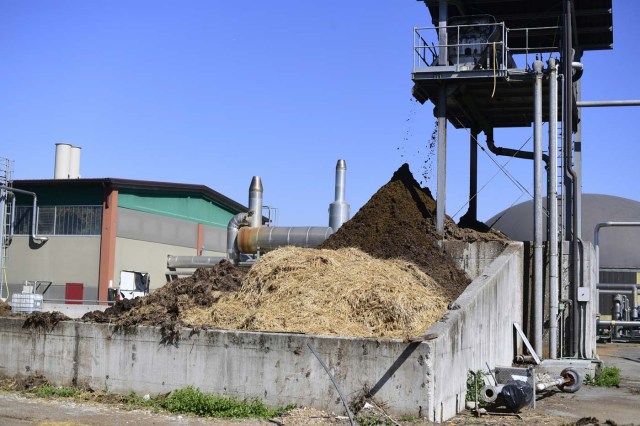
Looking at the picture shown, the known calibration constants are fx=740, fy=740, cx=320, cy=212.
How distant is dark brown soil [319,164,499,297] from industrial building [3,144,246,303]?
20.7m

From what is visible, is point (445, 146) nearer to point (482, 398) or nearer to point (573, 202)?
point (573, 202)

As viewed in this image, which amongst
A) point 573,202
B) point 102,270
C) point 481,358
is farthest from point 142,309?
point 102,270

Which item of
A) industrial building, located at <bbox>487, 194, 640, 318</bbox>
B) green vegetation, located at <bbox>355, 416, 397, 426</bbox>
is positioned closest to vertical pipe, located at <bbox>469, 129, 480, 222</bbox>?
green vegetation, located at <bbox>355, 416, 397, 426</bbox>

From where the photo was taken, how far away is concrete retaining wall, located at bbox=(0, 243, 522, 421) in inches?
469

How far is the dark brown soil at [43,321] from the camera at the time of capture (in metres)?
15.6

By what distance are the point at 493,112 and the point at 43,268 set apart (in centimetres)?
2661

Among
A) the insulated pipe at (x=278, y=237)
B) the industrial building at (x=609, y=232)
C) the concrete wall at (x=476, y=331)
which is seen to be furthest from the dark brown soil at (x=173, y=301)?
the industrial building at (x=609, y=232)

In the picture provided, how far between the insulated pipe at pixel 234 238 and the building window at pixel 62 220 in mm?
9510

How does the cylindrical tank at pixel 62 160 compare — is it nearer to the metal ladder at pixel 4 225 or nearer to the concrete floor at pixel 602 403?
the metal ladder at pixel 4 225

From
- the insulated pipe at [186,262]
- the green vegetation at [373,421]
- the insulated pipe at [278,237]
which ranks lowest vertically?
the green vegetation at [373,421]

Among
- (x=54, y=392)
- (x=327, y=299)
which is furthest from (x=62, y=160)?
(x=327, y=299)

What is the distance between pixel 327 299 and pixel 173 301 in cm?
363

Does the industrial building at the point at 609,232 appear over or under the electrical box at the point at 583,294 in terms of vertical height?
over

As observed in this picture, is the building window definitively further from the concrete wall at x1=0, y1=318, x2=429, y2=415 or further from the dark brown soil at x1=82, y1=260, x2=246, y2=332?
the concrete wall at x1=0, y1=318, x2=429, y2=415
